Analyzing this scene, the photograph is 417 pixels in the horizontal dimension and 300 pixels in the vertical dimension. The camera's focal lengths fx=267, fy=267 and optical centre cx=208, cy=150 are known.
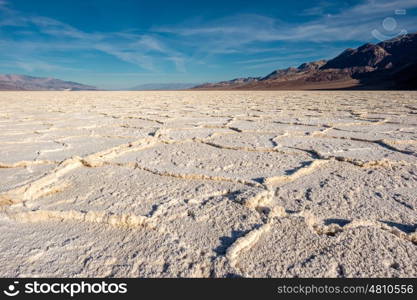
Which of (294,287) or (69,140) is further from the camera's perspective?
(69,140)

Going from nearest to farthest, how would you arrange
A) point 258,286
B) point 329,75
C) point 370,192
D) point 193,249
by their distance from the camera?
1. point 258,286
2. point 193,249
3. point 370,192
4. point 329,75

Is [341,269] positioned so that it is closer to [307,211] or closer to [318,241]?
[318,241]

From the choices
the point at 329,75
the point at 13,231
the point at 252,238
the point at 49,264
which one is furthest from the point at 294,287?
the point at 329,75

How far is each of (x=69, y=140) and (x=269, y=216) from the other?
205 cm

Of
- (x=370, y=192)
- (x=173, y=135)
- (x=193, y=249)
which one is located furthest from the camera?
(x=173, y=135)

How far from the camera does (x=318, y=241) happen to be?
34.2 inches

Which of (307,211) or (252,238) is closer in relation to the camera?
(252,238)

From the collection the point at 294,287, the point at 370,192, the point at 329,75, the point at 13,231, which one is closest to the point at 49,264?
the point at 13,231

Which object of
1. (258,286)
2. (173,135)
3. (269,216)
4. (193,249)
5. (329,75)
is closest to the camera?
(258,286)

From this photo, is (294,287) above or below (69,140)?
below

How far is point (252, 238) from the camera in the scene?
88 centimetres

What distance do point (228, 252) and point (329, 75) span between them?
5740 centimetres

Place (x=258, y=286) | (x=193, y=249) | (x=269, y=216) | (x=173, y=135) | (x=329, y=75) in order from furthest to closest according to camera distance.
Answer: (x=329, y=75) < (x=173, y=135) < (x=269, y=216) < (x=193, y=249) < (x=258, y=286)

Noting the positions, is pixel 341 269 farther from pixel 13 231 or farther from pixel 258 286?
pixel 13 231
